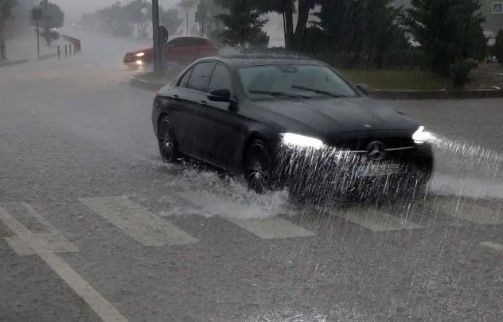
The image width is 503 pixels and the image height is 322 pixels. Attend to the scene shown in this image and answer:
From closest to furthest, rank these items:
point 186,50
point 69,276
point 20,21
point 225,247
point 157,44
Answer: point 69,276 → point 225,247 → point 157,44 → point 186,50 → point 20,21

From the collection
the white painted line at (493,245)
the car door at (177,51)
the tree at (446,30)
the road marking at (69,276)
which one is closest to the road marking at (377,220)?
the white painted line at (493,245)

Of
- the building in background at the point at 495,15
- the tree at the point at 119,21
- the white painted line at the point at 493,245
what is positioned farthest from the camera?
the tree at the point at 119,21

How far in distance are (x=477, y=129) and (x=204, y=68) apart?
6504mm

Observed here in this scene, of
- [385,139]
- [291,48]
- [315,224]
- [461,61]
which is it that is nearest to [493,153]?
[385,139]

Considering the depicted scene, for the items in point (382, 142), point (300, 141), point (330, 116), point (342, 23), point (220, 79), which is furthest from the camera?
point (342, 23)

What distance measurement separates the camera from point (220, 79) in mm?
10430

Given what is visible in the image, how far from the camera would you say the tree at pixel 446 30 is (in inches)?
919

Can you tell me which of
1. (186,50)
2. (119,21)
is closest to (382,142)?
(186,50)

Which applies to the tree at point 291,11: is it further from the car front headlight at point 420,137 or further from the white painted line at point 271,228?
the white painted line at point 271,228

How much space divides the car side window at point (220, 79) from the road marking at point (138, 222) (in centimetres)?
193

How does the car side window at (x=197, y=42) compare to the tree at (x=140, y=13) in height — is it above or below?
above

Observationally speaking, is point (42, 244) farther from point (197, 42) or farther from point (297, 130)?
point (197, 42)

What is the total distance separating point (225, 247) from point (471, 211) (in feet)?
8.92

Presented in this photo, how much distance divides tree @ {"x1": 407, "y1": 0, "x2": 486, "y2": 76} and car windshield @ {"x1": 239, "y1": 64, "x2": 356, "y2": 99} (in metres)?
13.7
